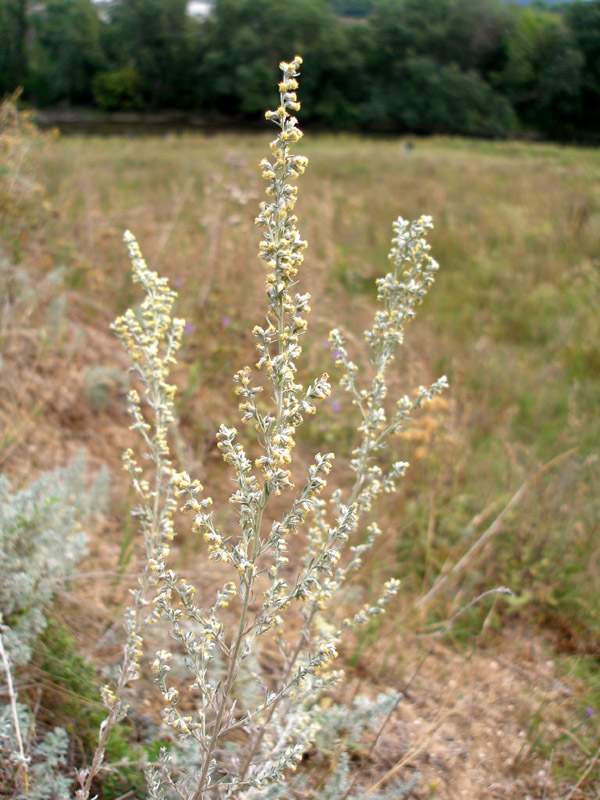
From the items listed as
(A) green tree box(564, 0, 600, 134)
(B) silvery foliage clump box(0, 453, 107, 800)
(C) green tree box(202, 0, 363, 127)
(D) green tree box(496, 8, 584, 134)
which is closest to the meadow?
(B) silvery foliage clump box(0, 453, 107, 800)

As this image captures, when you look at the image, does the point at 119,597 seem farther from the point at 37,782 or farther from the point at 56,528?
the point at 37,782

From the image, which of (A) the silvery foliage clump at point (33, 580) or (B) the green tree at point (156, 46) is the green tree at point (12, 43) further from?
(A) the silvery foliage clump at point (33, 580)

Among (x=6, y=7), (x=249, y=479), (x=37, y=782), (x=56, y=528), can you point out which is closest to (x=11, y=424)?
(x=56, y=528)

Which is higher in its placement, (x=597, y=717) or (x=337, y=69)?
(x=337, y=69)

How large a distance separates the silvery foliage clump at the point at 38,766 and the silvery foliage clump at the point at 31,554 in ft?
0.63

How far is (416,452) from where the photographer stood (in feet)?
12.3

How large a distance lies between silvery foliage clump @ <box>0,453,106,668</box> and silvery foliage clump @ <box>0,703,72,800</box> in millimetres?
191

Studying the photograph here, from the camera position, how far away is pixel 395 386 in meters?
4.20

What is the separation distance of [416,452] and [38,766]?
2.71 meters

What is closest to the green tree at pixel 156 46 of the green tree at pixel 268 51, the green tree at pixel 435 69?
the green tree at pixel 268 51

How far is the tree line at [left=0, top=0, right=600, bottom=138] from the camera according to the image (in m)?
14.0

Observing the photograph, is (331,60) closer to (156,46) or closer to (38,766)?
(156,46)

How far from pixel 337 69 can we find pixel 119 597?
32.8 meters

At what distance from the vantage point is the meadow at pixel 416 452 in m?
2.12
